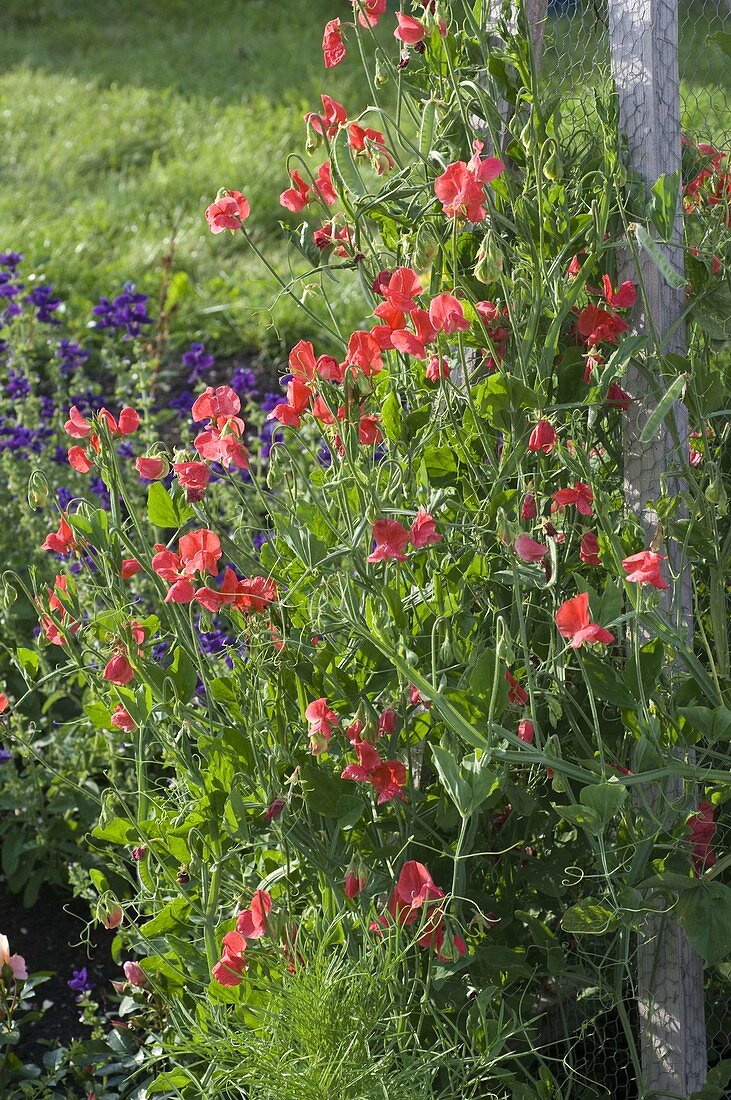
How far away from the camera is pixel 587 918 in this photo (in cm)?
130

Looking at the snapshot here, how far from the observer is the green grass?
4305 millimetres

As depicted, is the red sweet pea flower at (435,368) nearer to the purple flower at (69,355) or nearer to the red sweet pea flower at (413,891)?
the red sweet pea flower at (413,891)

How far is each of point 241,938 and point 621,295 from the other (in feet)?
2.72

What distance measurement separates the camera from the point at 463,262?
5.00 feet

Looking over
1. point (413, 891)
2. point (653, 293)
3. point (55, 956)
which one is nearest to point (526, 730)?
point (413, 891)

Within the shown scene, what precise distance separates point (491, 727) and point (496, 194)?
28.2 inches

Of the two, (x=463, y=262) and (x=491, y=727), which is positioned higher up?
(x=463, y=262)

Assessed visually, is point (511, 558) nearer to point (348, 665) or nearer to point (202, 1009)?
point (348, 665)

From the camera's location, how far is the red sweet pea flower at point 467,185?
1.25 m

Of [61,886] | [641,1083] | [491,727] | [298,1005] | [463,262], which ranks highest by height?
[463,262]

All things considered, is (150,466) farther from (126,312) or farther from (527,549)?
(126,312)

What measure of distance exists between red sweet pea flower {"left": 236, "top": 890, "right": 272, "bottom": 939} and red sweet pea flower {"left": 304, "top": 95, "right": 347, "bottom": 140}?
889 mm

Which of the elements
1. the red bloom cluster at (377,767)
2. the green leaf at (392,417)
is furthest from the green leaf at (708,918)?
the green leaf at (392,417)

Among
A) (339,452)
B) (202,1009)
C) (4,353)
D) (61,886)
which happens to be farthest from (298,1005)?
(4,353)
